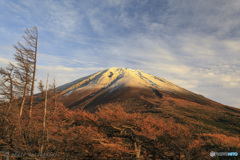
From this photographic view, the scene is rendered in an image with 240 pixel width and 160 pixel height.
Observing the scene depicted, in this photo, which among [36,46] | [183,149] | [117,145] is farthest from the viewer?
[36,46]

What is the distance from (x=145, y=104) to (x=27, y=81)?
2775cm

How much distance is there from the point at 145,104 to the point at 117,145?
27340mm

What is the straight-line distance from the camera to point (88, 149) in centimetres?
1019

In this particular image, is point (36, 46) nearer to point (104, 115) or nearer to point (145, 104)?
point (104, 115)

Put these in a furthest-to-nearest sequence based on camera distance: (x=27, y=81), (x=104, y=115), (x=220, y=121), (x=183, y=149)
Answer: (x=220, y=121) < (x=27, y=81) < (x=104, y=115) < (x=183, y=149)

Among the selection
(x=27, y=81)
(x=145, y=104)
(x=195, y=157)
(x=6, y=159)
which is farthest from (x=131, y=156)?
(x=145, y=104)

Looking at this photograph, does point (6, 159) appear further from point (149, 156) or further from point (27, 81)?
point (149, 156)

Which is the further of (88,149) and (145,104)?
(145,104)

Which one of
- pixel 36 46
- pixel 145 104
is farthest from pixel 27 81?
pixel 145 104

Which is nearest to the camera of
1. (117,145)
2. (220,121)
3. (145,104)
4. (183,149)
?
(117,145)

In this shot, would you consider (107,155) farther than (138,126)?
No

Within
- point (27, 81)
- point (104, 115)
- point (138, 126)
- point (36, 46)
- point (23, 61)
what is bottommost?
point (138, 126)

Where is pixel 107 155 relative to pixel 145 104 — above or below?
below

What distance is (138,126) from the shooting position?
10.5 meters
